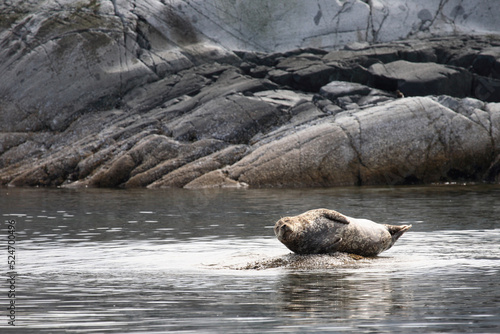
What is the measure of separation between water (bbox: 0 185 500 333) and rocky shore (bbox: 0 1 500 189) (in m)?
11.8

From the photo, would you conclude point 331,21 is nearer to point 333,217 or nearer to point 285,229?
point 333,217

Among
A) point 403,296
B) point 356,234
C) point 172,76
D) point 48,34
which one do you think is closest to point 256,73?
point 172,76

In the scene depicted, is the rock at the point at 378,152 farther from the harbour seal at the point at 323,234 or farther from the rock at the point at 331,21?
the harbour seal at the point at 323,234

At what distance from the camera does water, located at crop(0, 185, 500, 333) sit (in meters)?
9.37

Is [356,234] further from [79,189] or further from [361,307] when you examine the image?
[79,189]

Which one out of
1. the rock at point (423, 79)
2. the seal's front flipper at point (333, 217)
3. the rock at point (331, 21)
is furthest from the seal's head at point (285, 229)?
the rock at point (331, 21)

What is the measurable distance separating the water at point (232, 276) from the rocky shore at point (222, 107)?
11.8 meters

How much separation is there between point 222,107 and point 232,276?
30323 mm

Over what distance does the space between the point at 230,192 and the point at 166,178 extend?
5.96m

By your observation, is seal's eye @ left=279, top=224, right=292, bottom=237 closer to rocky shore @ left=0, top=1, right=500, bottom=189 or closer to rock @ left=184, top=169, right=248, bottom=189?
rock @ left=184, top=169, right=248, bottom=189

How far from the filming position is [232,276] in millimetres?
13008

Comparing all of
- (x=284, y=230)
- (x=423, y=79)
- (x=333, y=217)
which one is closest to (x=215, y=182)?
(x=423, y=79)

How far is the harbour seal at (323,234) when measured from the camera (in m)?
14.0

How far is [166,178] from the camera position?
127 feet
